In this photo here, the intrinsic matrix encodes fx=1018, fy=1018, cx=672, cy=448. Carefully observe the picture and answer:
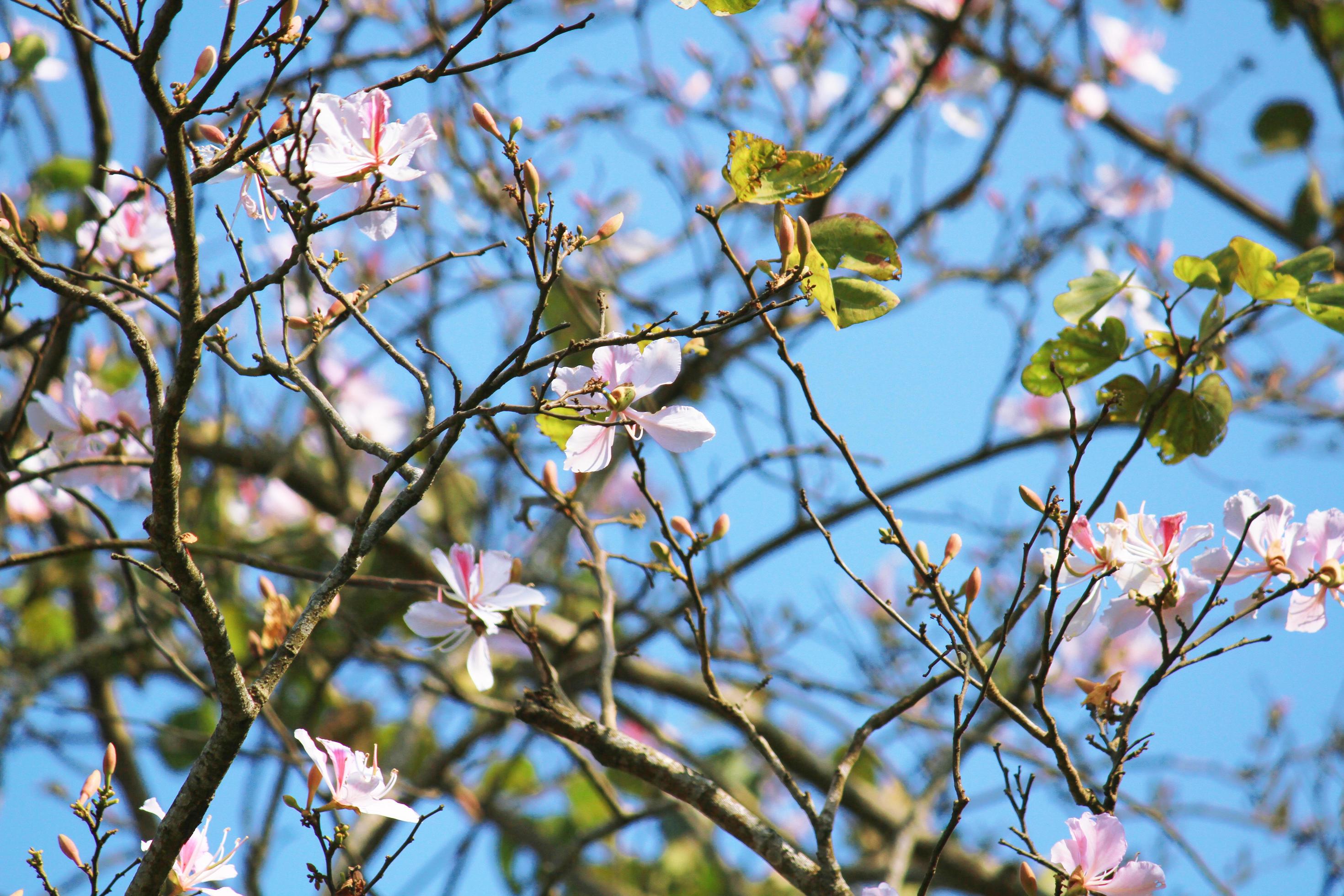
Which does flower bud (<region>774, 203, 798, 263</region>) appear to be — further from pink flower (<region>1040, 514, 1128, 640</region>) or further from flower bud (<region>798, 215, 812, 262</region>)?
pink flower (<region>1040, 514, 1128, 640</region>)

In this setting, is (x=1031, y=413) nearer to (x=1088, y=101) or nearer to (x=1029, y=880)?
(x=1088, y=101)

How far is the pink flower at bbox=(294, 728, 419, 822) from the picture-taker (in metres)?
1.04

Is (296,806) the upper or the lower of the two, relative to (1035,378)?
lower

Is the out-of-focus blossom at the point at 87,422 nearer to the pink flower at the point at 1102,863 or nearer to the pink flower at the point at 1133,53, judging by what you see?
the pink flower at the point at 1102,863

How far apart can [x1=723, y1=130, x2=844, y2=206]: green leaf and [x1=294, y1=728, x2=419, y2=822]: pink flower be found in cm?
73

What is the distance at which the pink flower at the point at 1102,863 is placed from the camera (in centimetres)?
101

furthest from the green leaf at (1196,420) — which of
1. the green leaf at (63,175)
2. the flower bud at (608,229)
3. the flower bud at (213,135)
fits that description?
the green leaf at (63,175)

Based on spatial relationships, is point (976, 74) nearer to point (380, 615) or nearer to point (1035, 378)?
point (1035, 378)

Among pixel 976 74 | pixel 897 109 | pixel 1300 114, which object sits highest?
pixel 976 74

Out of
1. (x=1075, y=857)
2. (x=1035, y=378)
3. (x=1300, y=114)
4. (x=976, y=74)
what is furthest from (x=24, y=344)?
(x=1300, y=114)

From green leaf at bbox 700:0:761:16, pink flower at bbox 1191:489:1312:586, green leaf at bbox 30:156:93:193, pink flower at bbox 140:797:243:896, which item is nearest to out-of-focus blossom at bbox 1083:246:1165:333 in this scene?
pink flower at bbox 1191:489:1312:586

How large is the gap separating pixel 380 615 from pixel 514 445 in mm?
1471

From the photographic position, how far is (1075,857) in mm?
1037

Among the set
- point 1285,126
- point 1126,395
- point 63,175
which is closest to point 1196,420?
point 1126,395
